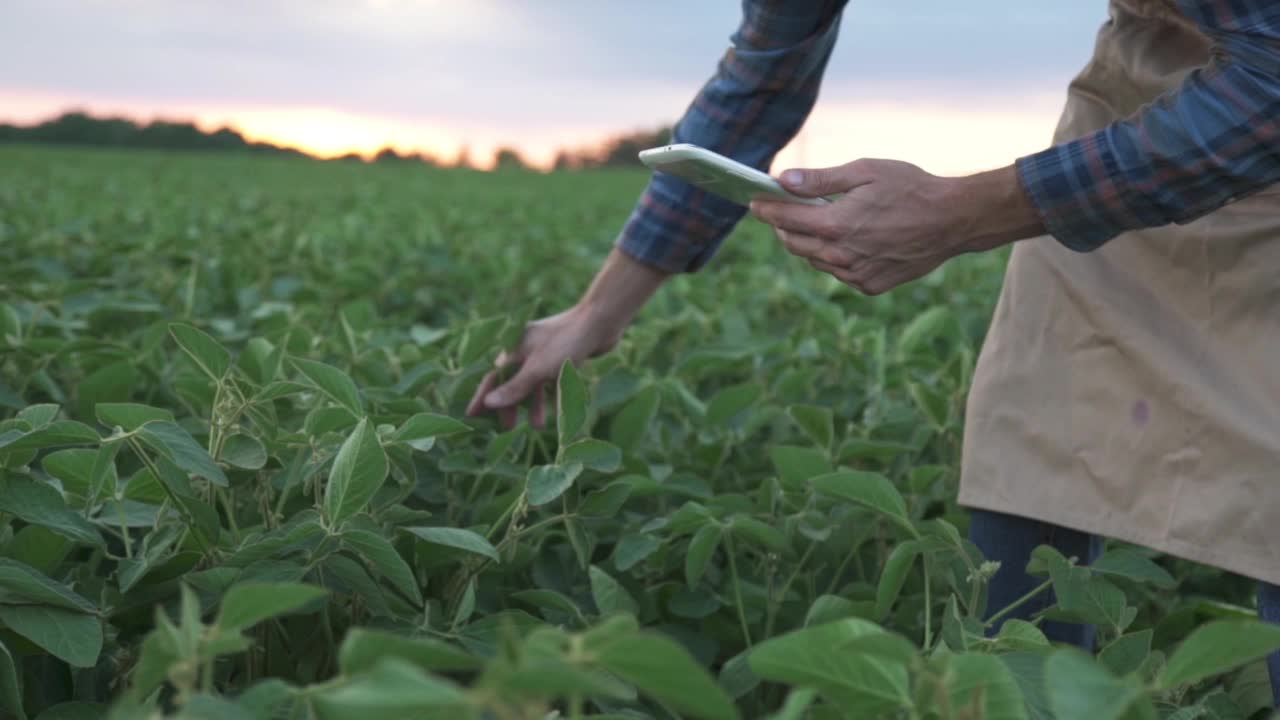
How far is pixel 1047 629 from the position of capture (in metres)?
1.82

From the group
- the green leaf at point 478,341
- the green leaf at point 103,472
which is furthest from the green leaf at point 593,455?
the green leaf at point 478,341

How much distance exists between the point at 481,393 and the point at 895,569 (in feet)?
2.52

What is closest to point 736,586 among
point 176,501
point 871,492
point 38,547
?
point 871,492

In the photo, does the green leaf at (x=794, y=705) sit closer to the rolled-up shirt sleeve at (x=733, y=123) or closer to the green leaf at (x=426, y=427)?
the green leaf at (x=426, y=427)

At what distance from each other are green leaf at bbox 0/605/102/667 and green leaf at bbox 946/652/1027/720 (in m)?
0.74

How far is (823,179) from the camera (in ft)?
4.56

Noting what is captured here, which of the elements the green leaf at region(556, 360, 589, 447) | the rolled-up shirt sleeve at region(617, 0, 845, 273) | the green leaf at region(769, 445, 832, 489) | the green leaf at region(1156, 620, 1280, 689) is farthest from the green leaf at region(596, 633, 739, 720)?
the rolled-up shirt sleeve at region(617, 0, 845, 273)

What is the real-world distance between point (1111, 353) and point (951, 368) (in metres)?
0.61

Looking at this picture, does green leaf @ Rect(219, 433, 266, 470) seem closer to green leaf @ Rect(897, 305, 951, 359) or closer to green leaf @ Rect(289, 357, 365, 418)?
green leaf @ Rect(289, 357, 365, 418)

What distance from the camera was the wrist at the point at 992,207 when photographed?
4.41 feet

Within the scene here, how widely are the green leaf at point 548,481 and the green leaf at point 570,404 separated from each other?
36mm

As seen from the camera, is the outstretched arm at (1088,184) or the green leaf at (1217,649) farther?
the outstretched arm at (1088,184)

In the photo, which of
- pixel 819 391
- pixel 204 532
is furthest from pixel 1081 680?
pixel 819 391

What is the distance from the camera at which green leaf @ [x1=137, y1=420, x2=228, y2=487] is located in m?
1.13
